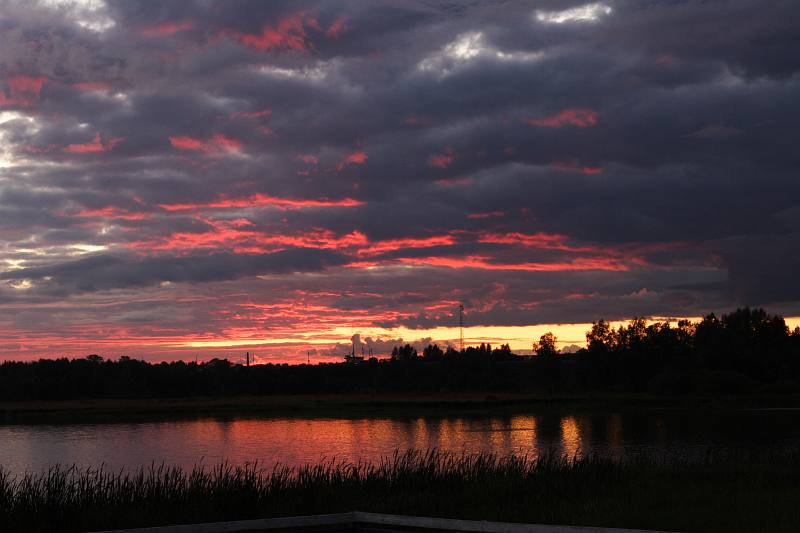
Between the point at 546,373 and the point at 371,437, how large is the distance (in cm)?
10217

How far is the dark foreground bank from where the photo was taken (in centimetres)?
1537

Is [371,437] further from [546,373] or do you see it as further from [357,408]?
[546,373]

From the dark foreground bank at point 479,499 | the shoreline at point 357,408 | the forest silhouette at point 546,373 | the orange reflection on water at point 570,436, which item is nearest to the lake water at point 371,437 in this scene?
the orange reflection on water at point 570,436

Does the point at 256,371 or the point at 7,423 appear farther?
the point at 256,371

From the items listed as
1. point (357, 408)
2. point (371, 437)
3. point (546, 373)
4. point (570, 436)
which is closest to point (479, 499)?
point (570, 436)

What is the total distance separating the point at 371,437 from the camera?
6400 cm

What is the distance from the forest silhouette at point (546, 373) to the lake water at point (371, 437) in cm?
4233

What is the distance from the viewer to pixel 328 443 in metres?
59.9

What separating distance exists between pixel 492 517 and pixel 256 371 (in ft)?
448

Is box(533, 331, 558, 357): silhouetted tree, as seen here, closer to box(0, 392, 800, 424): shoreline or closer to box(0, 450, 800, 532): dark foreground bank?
box(0, 392, 800, 424): shoreline

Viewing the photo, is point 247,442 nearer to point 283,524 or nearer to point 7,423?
point 7,423

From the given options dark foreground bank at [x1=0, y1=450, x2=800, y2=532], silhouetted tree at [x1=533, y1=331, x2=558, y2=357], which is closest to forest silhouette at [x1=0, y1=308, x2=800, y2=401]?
silhouetted tree at [x1=533, y1=331, x2=558, y2=357]

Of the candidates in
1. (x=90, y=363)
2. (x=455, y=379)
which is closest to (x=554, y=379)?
(x=455, y=379)

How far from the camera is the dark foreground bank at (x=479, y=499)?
15.4m
